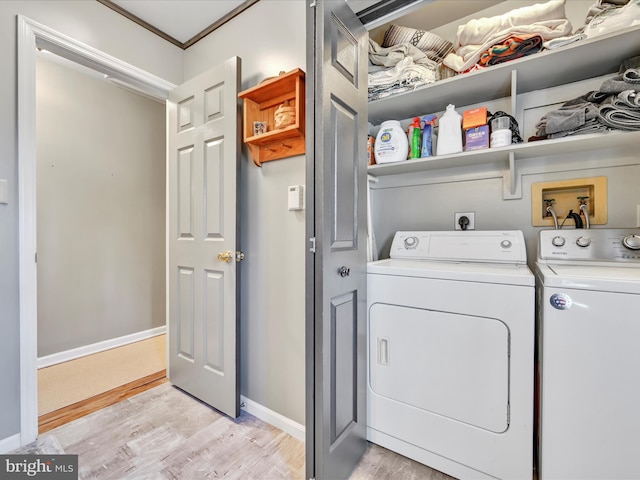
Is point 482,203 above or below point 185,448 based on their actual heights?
above

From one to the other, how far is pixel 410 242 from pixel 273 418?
1.33 m

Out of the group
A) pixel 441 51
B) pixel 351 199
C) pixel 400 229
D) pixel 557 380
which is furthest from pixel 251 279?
pixel 441 51

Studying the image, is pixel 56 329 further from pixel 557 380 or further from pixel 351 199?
pixel 557 380

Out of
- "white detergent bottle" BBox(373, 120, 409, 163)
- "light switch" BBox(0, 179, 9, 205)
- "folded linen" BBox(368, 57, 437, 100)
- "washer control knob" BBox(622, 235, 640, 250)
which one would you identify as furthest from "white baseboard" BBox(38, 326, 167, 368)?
"washer control knob" BBox(622, 235, 640, 250)

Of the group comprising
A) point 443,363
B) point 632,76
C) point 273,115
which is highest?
point 273,115

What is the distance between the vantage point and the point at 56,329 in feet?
8.52

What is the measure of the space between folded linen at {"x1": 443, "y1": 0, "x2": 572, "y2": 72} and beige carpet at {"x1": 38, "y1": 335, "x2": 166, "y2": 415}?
120 inches

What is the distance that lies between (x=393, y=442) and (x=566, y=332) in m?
0.94

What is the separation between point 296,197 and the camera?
1634mm

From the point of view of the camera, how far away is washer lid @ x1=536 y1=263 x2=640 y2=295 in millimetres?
952

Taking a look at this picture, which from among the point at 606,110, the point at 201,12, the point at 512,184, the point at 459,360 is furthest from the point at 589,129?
the point at 201,12

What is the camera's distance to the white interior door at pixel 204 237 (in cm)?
178

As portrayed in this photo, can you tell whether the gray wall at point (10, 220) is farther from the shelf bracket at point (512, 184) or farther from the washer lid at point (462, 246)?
the shelf bracket at point (512, 184)

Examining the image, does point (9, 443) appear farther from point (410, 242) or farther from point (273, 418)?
point (410, 242)
